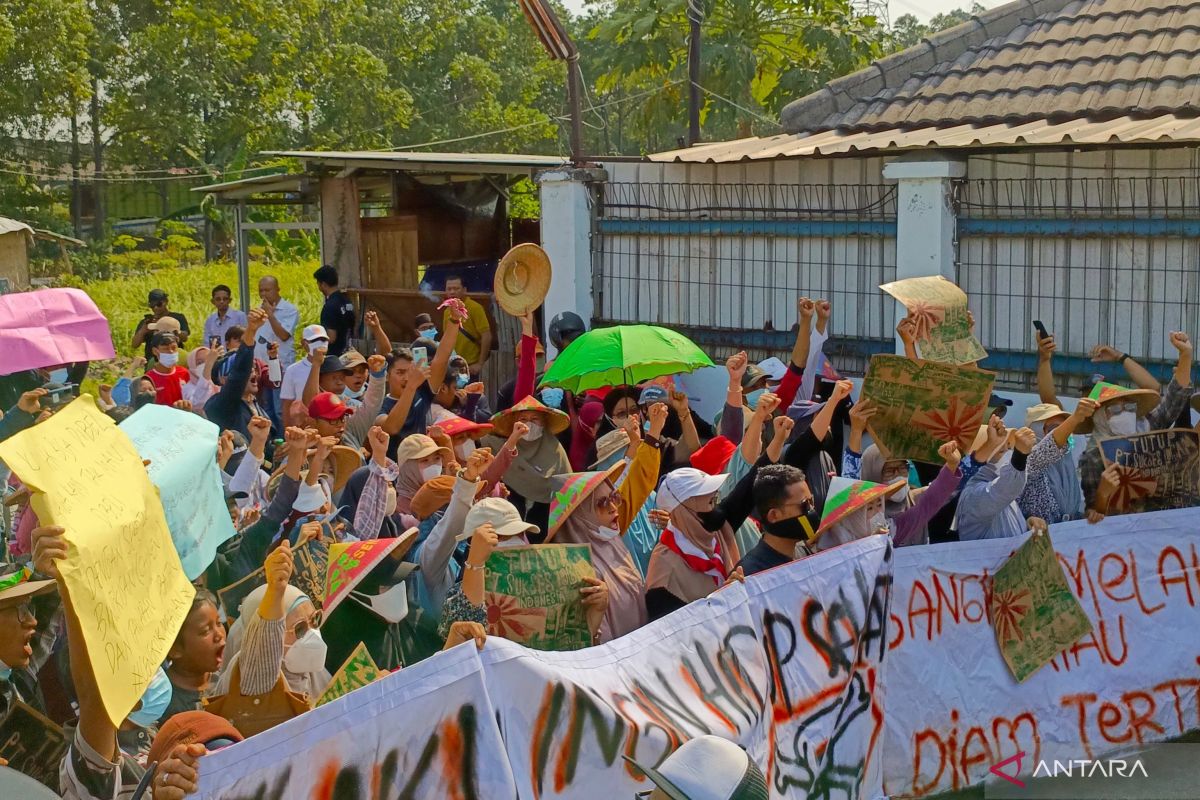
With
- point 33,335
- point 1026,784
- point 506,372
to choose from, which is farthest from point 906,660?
point 506,372

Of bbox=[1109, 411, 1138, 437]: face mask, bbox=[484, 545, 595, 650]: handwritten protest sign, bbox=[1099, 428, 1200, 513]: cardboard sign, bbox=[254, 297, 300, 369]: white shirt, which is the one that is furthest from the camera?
bbox=[254, 297, 300, 369]: white shirt

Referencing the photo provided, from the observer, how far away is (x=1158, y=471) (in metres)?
7.15

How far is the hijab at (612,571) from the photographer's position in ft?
19.6

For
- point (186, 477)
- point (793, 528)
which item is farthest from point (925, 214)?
point (186, 477)

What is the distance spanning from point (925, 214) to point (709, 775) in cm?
748

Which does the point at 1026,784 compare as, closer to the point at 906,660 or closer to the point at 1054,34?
the point at 906,660

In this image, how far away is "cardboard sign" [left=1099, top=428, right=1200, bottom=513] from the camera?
7.13 meters

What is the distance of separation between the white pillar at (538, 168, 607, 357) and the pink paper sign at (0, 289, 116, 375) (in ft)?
15.3

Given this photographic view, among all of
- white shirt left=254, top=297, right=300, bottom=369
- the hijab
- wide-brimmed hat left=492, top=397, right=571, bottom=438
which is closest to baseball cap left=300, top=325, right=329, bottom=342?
white shirt left=254, top=297, right=300, bottom=369

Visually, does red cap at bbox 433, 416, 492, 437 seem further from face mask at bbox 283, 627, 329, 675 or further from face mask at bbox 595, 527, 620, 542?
face mask at bbox 283, 627, 329, 675

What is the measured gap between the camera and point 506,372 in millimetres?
13133

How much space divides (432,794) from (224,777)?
609 mm

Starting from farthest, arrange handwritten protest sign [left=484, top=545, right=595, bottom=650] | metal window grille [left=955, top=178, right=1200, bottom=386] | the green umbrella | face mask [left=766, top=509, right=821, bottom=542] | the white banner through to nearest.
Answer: metal window grille [left=955, top=178, right=1200, bottom=386] → the green umbrella → face mask [left=766, top=509, right=821, bottom=542] → handwritten protest sign [left=484, top=545, right=595, bottom=650] → the white banner

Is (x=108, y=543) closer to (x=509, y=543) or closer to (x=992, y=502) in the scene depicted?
(x=509, y=543)
